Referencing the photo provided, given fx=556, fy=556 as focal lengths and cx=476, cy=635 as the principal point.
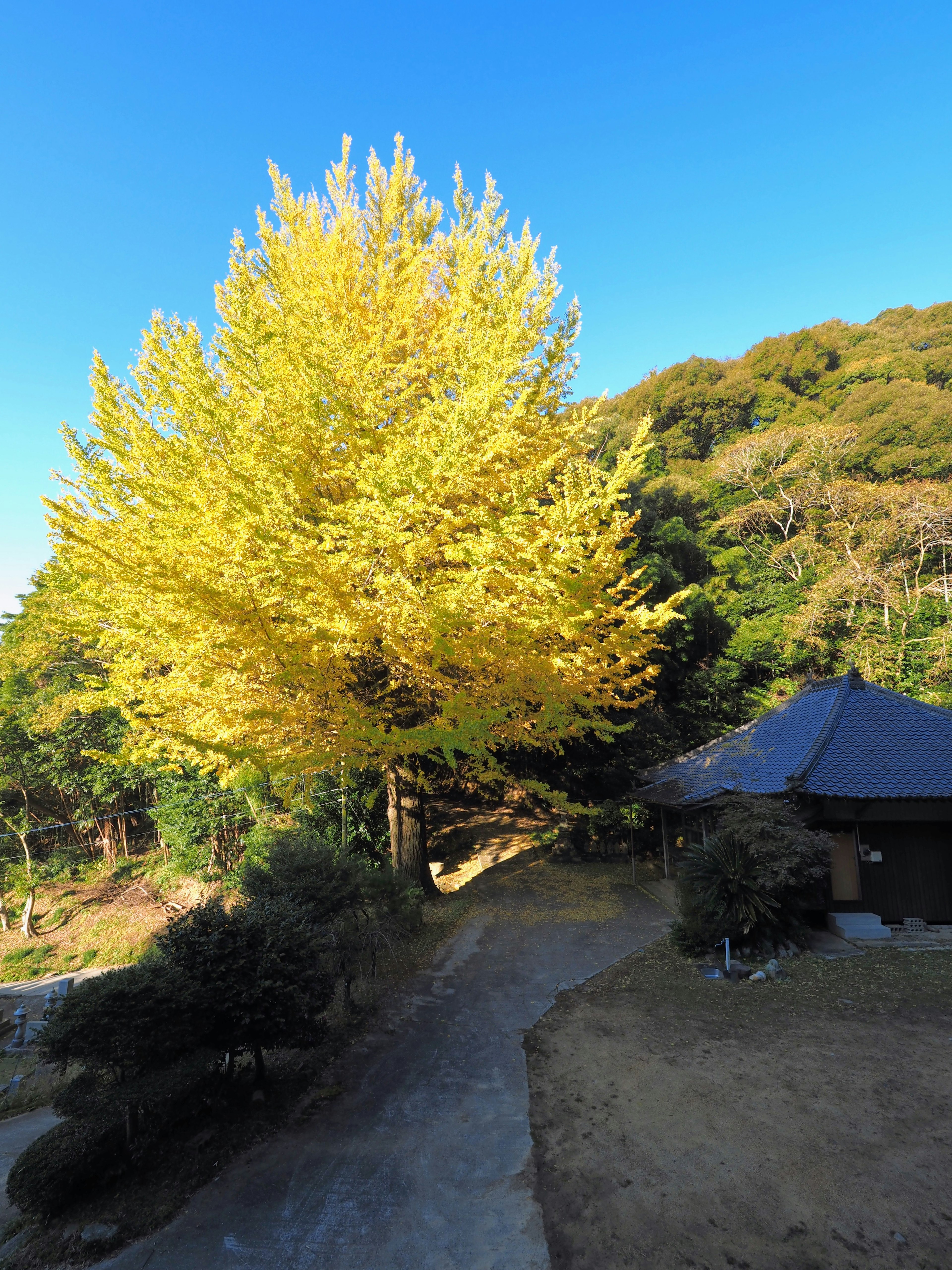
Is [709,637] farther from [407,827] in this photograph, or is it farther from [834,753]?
[407,827]

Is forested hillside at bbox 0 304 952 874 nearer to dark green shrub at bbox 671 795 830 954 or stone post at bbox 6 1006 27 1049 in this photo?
dark green shrub at bbox 671 795 830 954

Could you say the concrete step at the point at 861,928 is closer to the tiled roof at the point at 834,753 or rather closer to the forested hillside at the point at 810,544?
the tiled roof at the point at 834,753

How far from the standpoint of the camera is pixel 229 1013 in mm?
5145

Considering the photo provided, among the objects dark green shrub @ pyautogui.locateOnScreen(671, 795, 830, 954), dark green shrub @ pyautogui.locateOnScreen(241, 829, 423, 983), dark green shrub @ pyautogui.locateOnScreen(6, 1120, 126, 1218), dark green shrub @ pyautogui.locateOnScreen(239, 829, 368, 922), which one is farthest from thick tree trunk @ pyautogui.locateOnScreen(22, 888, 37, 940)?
dark green shrub @ pyautogui.locateOnScreen(671, 795, 830, 954)

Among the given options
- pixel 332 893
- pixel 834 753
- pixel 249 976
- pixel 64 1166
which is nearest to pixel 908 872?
pixel 834 753

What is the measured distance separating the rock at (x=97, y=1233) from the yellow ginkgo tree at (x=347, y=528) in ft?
12.9

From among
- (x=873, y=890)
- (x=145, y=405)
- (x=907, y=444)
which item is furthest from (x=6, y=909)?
(x=907, y=444)

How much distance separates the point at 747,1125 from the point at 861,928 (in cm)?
685

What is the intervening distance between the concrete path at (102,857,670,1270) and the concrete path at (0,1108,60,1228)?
5.83ft

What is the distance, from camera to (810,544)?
2470 centimetres

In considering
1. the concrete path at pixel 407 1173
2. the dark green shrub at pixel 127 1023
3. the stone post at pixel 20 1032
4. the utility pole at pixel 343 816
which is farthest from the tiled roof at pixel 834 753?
the stone post at pixel 20 1032

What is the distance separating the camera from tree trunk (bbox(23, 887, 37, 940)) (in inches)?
700

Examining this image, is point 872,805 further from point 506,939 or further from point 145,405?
point 145,405

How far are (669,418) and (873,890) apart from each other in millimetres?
42831
